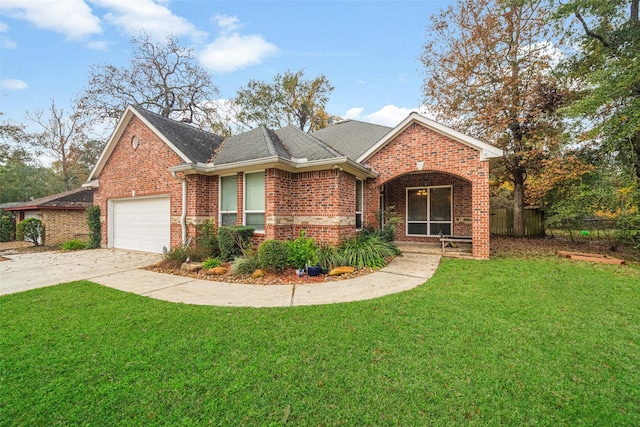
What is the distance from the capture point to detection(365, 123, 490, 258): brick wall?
8.20m

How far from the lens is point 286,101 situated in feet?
79.3

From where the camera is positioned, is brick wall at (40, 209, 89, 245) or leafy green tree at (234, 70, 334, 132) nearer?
brick wall at (40, 209, 89, 245)

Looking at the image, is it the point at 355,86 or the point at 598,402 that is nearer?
the point at 598,402

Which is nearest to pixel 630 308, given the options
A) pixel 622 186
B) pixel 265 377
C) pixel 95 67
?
pixel 265 377

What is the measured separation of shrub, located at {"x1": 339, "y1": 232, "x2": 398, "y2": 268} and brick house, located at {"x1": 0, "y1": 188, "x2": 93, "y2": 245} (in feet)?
51.1

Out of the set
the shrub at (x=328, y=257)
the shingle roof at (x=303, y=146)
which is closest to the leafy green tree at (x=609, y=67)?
the shingle roof at (x=303, y=146)

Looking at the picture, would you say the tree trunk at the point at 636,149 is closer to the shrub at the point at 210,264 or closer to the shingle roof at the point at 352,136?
the shingle roof at the point at 352,136

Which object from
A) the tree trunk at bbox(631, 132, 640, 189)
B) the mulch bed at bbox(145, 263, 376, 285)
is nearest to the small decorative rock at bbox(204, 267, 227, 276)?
the mulch bed at bbox(145, 263, 376, 285)

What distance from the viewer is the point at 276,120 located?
2447 cm

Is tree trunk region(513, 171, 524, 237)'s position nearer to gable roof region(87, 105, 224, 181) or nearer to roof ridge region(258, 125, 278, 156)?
roof ridge region(258, 125, 278, 156)

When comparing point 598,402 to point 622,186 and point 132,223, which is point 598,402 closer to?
point 622,186

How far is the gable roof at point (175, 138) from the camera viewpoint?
9.20m

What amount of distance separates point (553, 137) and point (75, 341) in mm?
17296

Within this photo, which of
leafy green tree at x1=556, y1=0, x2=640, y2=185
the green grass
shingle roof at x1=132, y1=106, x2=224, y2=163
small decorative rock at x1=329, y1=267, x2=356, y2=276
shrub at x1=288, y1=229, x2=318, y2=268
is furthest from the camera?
shingle roof at x1=132, y1=106, x2=224, y2=163
